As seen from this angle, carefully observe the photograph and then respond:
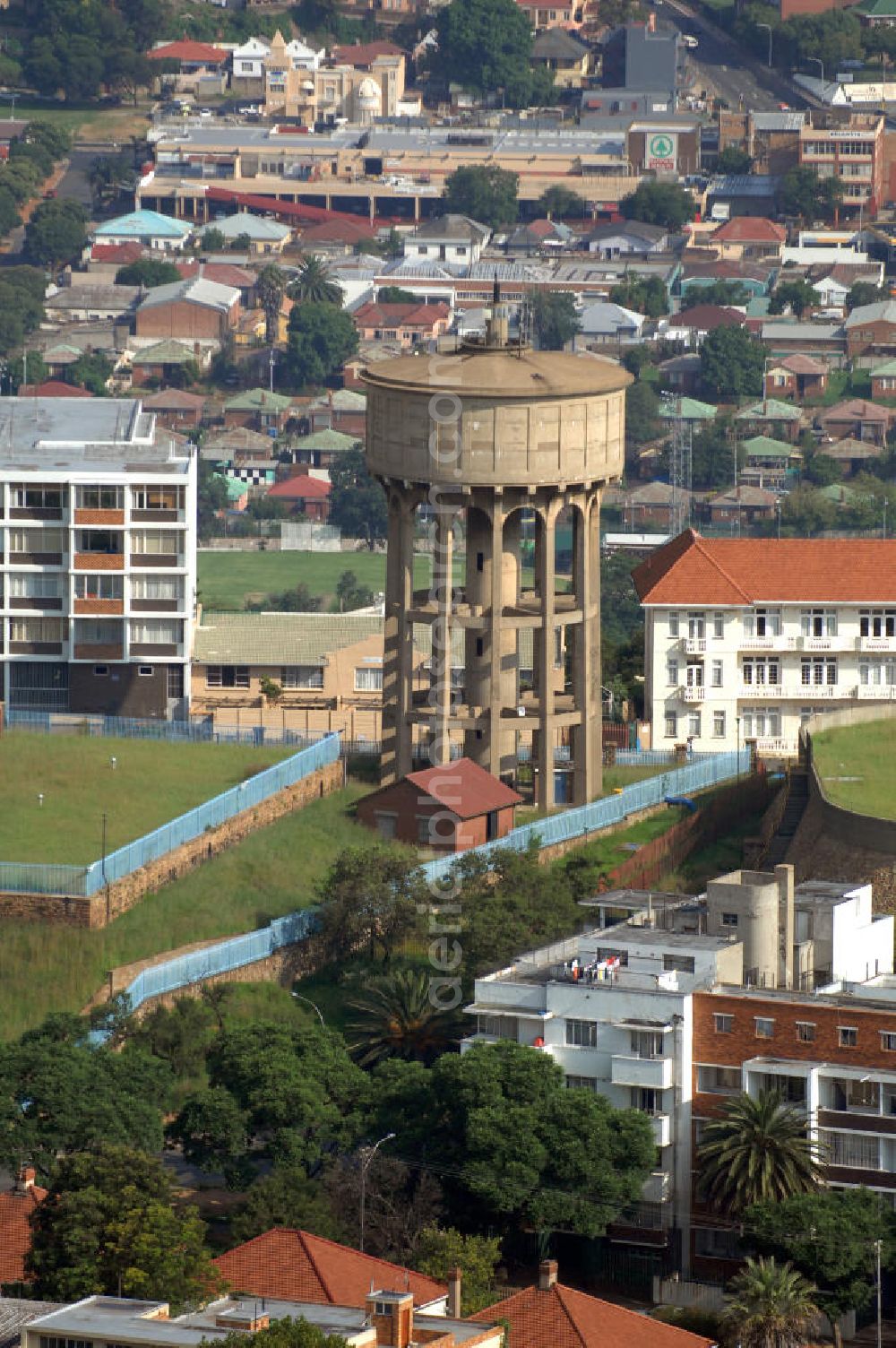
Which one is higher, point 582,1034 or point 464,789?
point 464,789

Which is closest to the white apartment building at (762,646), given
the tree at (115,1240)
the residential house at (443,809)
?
the residential house at (443,809)

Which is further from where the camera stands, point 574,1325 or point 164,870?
point 164,870

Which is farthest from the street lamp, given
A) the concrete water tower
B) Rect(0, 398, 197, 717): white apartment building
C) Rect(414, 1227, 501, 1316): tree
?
Rect(0, 398, 197, 717): white apartment building

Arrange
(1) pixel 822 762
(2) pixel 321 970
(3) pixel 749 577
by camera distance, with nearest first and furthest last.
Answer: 1. (2) pixel 321 970
2. (1) pixel 822 762
3. (3) pixel 749 577

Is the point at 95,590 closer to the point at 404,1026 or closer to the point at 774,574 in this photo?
the point at 774,574

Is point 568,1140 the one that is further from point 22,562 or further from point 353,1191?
point 22,562

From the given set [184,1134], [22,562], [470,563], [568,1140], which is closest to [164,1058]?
[184,1134]

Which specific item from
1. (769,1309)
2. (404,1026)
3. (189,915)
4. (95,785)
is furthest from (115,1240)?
(95,785)
